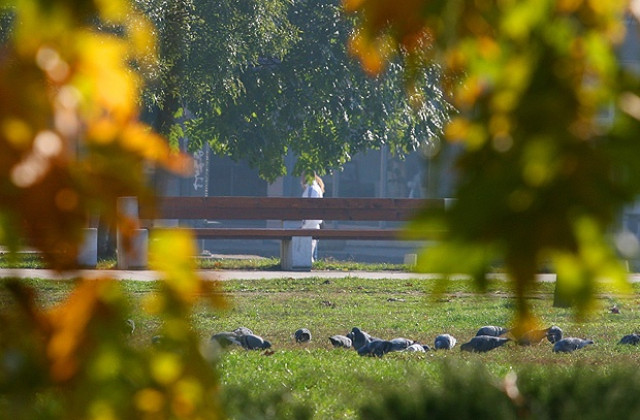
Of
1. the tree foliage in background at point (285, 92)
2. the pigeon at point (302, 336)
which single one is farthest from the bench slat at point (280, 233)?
A: the pigeon at point (302, 336)

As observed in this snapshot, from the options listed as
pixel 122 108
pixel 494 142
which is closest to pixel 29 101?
pixel 122 108

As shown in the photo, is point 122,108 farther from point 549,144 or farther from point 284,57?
point 284,57

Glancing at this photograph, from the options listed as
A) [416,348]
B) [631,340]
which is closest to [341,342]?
[416,348]

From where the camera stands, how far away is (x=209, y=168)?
1380 inches

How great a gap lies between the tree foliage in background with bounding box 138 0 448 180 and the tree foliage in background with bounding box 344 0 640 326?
1841 cm

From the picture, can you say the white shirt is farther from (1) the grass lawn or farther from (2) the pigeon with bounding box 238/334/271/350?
(2) the pigeon with bounding box 238/334/271/350

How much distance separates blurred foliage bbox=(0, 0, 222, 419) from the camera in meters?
0.90

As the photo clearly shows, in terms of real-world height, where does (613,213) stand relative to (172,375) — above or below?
above

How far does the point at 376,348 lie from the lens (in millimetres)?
7926

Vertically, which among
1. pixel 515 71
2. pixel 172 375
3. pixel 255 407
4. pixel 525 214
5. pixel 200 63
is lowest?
pixel 255 407

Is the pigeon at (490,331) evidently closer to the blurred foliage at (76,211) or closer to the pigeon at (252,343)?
the pigeon at (252,343)

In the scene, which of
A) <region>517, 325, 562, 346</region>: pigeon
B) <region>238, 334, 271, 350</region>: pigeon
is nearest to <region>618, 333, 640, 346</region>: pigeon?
<region>517, 325, 562, 346</region>: pigeon

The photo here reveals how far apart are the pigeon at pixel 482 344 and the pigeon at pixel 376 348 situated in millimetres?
526

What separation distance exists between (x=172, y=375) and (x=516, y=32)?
1.33ft
